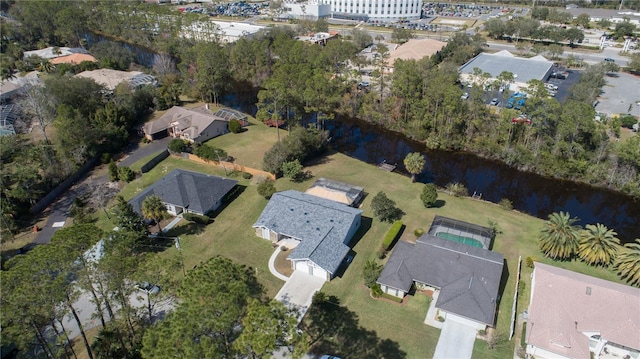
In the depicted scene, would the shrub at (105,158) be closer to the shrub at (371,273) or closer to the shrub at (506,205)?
the shrub at (371,273)

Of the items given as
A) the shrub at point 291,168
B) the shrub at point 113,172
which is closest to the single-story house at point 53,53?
the shrub at point 113,172

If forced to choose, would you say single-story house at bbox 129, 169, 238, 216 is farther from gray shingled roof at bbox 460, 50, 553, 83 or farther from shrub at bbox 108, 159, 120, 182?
gray shingled roof at bbox 460, 50, 553, 83

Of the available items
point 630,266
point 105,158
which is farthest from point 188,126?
point 630,266

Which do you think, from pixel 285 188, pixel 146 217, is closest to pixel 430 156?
pixel 285 188

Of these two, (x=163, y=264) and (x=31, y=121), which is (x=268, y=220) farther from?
(x=31, y=121)

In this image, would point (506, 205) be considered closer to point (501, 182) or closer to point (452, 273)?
point (501, 182)

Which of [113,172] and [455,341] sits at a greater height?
[113,172]
